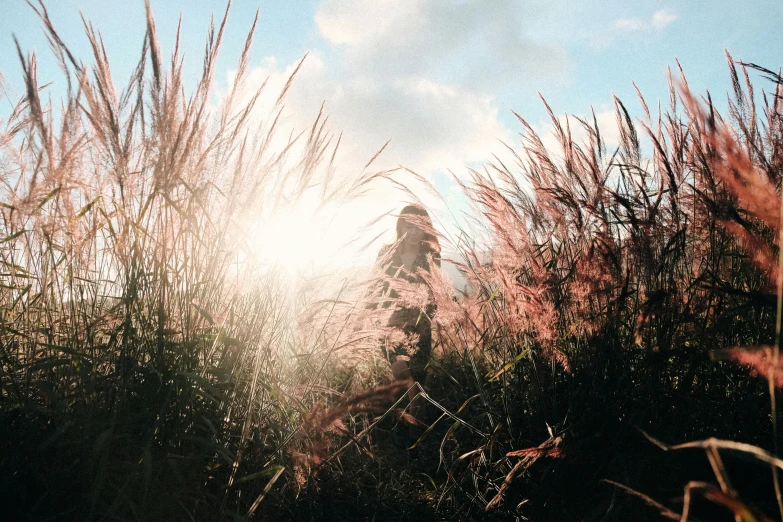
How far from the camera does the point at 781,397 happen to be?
1.89 meters

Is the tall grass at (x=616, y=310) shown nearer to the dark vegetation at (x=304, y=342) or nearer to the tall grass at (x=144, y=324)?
the dark vegetation at (x=304, y=342)

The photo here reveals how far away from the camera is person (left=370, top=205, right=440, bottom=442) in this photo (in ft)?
9.33

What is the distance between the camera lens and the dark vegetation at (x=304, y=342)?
5.72 ft

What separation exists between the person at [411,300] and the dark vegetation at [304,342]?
0.34 metres

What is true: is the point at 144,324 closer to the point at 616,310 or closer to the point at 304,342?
the point at 304,342

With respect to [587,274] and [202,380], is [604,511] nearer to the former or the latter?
[587,274]

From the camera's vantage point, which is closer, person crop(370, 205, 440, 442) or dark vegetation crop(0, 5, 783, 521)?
dark vegetation crop(0, 5, 783, 521)

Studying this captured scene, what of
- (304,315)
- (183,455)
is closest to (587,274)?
(304,315)

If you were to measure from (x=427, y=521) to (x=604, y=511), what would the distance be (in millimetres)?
708

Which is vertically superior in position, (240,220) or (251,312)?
(240,220)

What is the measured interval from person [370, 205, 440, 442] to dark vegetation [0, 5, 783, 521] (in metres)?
0.34

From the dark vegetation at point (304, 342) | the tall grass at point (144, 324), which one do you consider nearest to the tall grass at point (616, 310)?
the dark vegetation at point (304, 342)

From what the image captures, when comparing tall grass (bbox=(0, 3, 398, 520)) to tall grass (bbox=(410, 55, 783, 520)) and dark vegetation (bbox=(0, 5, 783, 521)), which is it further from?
tall grass (bbox=(410, 55, 783, 520))

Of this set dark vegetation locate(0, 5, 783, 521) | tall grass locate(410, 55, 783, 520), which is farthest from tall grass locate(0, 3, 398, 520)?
tall grass locate(410, 55, 783, 520)
